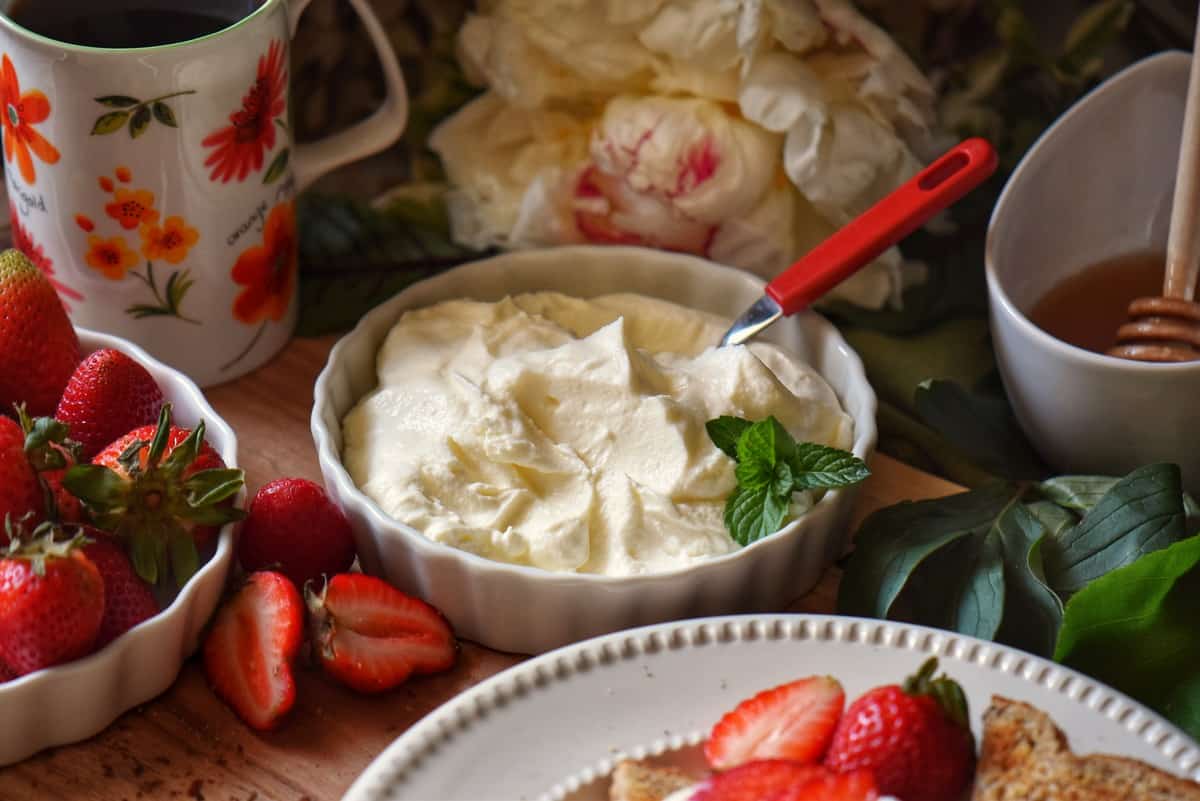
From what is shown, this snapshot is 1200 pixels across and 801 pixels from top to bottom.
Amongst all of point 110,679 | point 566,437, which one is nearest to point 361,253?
point 566,437

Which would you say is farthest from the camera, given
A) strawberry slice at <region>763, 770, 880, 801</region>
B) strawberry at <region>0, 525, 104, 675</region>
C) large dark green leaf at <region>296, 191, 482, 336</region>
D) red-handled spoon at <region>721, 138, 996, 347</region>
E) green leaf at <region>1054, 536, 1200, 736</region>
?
large dark green leaf at <region>296, 191, 482, 336</region>

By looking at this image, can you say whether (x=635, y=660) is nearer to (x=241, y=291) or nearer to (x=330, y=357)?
(x=330, y=357)

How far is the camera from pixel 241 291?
1691 millimetres

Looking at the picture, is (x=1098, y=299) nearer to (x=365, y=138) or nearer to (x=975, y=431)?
(x=975, y=431)

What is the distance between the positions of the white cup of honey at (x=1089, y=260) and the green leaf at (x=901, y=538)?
0.10 m

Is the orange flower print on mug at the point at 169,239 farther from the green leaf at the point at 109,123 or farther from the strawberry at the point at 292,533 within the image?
the strawberry at the point at 292,533

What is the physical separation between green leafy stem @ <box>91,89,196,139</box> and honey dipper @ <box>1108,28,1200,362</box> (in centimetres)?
96

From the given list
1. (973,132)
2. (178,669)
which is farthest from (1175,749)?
(973,132)

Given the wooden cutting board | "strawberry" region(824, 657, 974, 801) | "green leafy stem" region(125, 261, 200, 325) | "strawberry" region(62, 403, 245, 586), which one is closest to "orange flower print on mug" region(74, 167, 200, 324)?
"green leafy stem" region(125, 261, 200, 325)

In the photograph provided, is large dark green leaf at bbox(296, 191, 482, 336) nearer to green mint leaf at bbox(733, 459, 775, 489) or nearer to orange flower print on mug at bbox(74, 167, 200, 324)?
orange flower print on mug at bbox(74, 167, 200, 324)

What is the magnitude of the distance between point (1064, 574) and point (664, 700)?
0.41 meters

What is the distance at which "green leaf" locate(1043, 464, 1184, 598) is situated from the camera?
4.62ft

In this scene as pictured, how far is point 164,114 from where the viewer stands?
4.99 ft

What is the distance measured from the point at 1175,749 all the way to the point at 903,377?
667 mm
